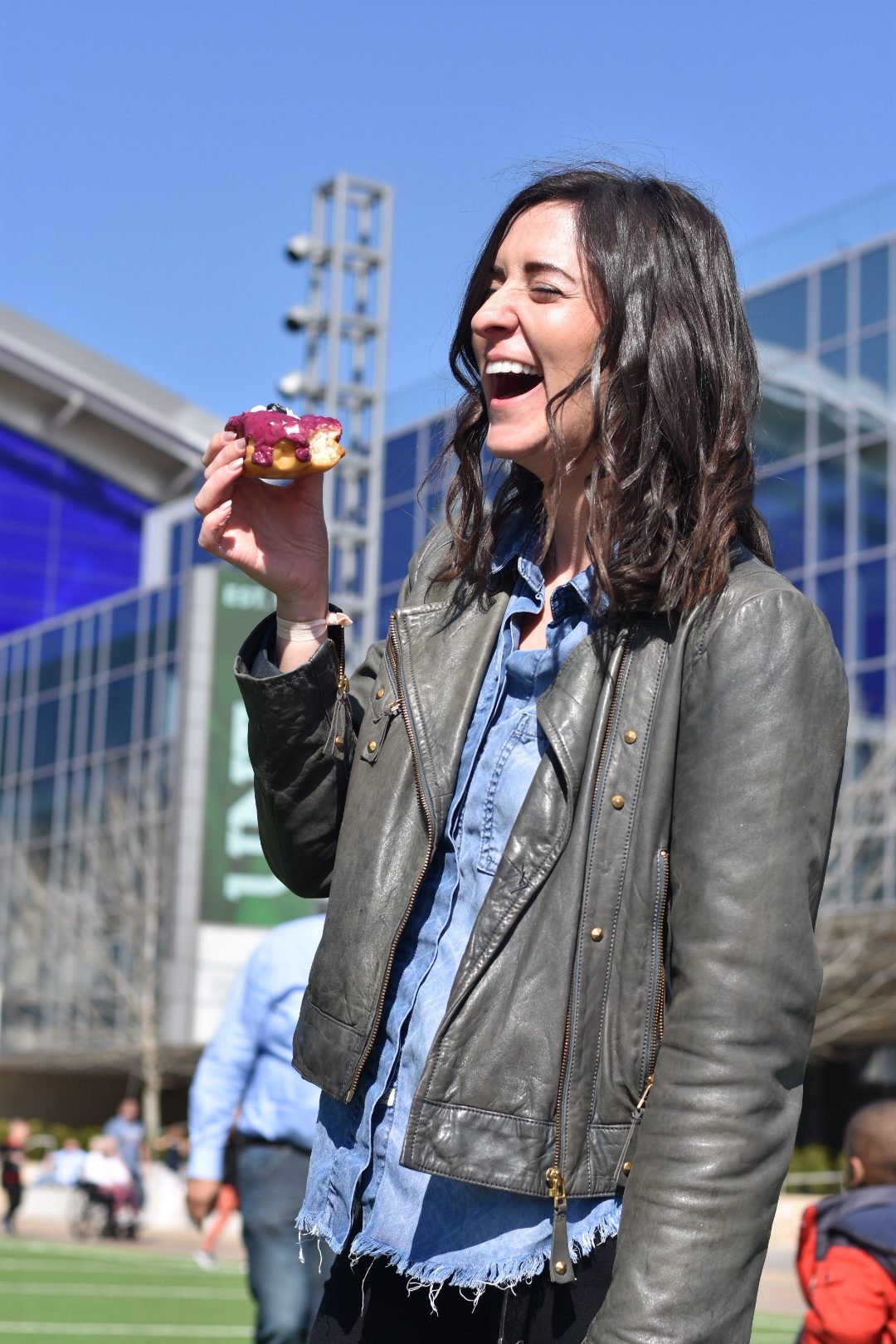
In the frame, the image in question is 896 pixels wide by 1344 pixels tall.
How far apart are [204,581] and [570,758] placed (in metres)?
38.8

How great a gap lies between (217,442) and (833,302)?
98.5 ft

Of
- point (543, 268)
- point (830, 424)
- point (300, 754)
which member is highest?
point (830, 424)

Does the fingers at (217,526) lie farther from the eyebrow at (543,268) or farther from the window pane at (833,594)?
the window pane at (833,594)

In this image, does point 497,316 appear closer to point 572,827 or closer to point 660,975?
point 572,827

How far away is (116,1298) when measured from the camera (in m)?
14.9

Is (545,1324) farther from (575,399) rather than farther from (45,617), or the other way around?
(45,617)

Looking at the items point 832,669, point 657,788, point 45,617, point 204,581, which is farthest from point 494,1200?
point 45,617

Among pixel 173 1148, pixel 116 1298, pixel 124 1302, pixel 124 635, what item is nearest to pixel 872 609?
pixel 173 1148

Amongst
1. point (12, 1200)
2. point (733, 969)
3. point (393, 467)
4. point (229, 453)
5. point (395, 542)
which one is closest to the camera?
point (733, 969)

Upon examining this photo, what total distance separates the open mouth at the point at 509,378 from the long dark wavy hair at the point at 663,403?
0.08m

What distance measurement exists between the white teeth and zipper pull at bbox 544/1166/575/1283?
1.09m

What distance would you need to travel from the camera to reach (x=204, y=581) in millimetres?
40969

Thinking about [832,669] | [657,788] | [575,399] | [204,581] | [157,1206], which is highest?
[204,581]

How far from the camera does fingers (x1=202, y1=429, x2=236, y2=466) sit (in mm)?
2867
